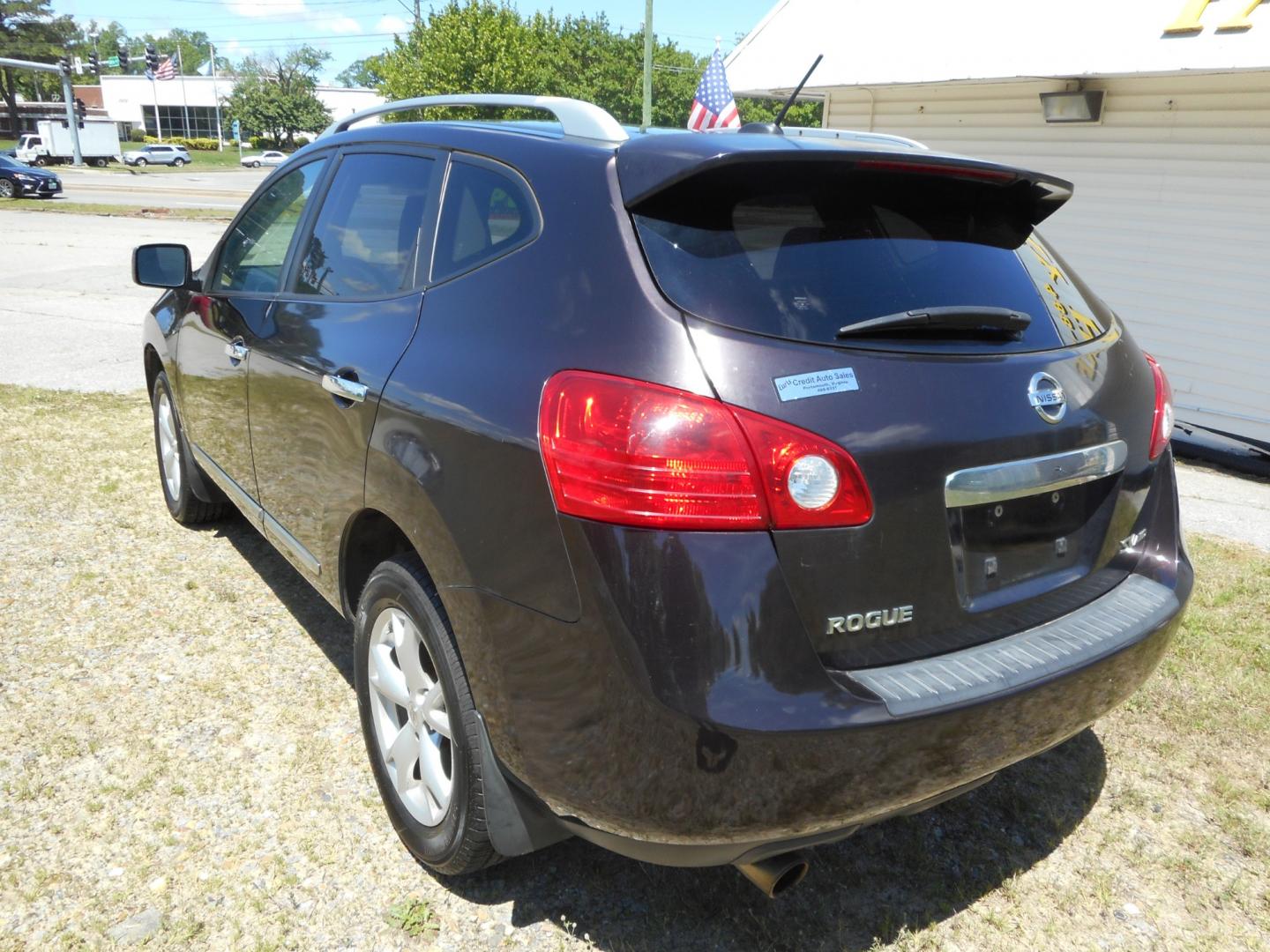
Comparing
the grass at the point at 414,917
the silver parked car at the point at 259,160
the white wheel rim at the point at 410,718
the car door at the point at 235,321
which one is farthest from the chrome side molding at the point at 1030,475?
the silver parked car at the point at 259,160

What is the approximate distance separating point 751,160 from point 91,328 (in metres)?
10.3

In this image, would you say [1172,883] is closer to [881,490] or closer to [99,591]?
[881,490]

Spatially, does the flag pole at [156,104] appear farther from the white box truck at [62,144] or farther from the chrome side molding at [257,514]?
the chrome side molding at [257,514]

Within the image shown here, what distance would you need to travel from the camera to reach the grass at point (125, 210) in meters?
26.6

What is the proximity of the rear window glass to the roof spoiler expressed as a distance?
0.09 ft

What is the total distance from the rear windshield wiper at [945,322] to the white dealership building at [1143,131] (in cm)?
574

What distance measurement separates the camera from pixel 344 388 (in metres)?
2.73

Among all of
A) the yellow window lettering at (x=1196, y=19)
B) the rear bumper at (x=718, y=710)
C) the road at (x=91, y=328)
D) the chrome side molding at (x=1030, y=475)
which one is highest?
the yellow window lettering at (x=1196, y=19)

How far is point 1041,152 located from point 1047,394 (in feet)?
25.5

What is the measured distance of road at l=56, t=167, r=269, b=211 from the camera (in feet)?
107

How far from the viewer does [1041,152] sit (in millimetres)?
9055

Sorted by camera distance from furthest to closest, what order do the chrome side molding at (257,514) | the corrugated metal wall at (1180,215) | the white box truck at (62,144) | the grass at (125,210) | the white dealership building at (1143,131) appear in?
the white box truck at (62,144) → the grass at (125,210) → the corrugated metal wall at (1180,215) → the white dealership building at (1143,131) → the chrome side molding at (257,514)

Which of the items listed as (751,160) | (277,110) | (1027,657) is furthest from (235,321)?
(277,110)

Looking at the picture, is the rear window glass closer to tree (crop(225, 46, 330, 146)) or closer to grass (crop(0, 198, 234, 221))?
grass (crop(0, 198, 234, 221))
